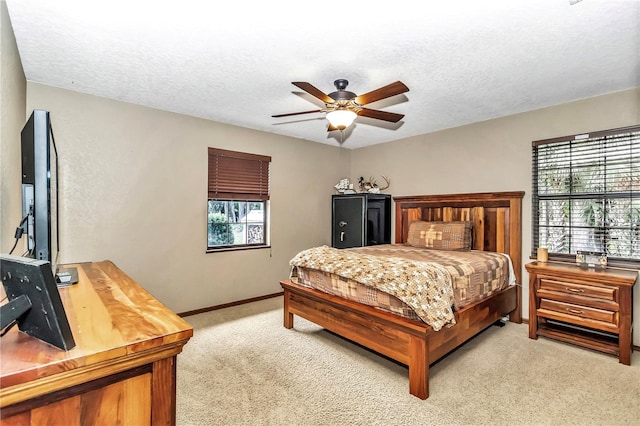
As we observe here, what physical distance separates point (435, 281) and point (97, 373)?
83.0 inches

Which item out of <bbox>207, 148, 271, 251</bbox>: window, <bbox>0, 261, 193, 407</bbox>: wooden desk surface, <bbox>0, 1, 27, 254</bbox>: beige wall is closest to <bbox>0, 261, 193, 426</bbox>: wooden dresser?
<bbox>0, 261, 193, 407</bbox>: wooden desk surface

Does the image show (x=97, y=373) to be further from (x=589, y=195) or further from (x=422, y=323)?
(x=589, y=195)

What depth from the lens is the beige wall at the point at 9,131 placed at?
5.61 feet

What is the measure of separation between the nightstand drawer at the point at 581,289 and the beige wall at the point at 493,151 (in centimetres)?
49

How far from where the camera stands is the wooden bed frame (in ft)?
7.39

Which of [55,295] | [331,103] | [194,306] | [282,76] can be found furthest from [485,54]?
[194,306]

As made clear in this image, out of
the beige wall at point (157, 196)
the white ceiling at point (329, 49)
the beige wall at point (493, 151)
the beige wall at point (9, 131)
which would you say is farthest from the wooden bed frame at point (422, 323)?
the beige wall at point (9, 131)

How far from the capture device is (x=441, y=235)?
396cm

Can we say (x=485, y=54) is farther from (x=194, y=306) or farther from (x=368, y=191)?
(x=194, y=306)

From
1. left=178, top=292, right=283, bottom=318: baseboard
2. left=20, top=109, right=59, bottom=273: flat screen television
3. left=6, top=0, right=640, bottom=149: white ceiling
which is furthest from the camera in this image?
left=178, top=292, right=283, bottom=318: baseboard

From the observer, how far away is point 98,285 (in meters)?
1.72

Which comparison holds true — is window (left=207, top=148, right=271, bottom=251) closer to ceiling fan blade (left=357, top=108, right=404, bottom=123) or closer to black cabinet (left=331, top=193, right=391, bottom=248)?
black cabinet (left=331, top=193, right=391, bottom=248)

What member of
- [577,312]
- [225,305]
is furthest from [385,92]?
[225,305]

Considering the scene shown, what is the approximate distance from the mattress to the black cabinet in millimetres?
1069
